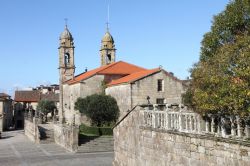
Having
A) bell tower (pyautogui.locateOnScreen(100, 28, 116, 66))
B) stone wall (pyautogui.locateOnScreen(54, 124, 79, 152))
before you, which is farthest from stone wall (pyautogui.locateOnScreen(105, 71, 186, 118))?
bell tower (pyautogui.locateOnScreen(100, 28, 116, 66))

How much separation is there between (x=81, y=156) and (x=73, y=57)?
3056 cm

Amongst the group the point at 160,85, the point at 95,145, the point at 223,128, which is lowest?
the point at 95,145

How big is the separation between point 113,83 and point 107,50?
621 inches

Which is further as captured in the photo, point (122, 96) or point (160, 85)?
point (122, 96)

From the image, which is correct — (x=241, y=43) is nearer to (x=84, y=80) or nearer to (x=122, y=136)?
(x=122, y=136)

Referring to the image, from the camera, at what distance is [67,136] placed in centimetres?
3731

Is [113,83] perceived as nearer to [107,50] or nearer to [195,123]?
Result: [107,50]

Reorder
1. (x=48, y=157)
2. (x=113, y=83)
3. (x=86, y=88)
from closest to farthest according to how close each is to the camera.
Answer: (x=48, y=157), (x=113, y=83), (x=86, y=88)

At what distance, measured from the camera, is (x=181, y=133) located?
1483cm

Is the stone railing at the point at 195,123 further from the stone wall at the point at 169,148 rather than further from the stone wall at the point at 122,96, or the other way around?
the stone wall at the point at 122,96

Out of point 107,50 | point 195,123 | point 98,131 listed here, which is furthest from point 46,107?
point 195,123

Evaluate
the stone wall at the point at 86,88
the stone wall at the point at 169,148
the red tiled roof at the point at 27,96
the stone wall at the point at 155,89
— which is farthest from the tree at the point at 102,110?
the red tiled roof at the point at 27,96

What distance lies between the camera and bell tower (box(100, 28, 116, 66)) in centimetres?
6338

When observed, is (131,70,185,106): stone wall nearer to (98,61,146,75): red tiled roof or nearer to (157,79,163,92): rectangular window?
(157,79,163,92): rectangular window
